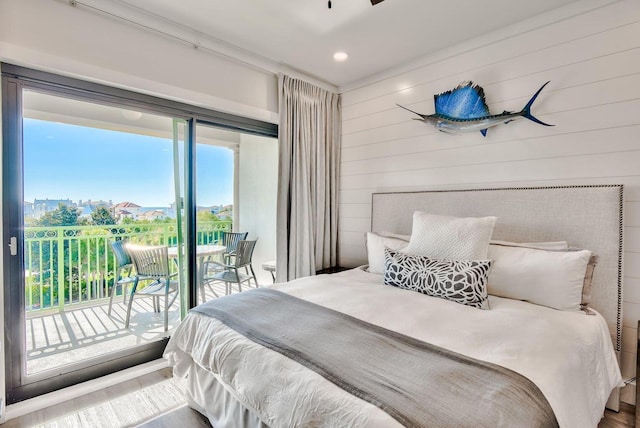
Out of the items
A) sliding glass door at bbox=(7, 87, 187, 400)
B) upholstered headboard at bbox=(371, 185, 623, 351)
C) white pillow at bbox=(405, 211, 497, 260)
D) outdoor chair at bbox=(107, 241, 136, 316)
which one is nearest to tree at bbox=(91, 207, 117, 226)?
sliding glass door at bbox=(7, 87, 187, 400)

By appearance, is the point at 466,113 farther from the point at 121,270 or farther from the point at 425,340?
the point at 121,270

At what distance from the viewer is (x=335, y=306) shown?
1.76 m

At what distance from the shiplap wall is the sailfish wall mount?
6 cm

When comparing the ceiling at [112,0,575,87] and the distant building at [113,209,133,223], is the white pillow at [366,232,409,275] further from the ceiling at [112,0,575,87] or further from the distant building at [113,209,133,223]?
the distant building at [113,209,133,223]

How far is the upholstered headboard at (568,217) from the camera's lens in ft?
6.22

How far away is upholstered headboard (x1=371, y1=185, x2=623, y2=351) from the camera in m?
1.89

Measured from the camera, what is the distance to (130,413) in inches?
75.4

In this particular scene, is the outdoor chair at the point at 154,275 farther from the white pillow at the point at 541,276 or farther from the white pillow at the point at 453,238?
the white pillow at the point at 541,276

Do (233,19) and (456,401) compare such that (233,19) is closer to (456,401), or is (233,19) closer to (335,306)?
(335,306)

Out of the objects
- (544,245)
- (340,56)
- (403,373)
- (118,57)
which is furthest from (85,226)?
(544,245)

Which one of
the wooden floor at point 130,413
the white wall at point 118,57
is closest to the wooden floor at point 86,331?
the wooden floor at point 130,413

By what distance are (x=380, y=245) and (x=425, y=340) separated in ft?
4.28

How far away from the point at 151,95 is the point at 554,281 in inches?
117

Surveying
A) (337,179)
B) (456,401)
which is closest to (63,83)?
(337,179)
